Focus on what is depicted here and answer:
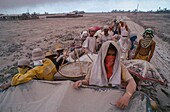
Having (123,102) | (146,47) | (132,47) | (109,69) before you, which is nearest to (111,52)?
(109,69)

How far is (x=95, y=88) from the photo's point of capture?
279 centimetres

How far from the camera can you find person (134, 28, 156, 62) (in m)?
5.10

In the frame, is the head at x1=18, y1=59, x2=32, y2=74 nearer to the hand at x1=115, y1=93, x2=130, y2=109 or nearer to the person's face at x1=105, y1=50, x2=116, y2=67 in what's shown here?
the person's face at x1=105, y1=50, x2=116, y2=67

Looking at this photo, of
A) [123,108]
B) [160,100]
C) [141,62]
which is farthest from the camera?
[160,100]

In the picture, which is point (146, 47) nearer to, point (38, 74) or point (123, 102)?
point (123, 102)

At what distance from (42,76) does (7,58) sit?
7.27 m

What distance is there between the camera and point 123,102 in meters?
2.41

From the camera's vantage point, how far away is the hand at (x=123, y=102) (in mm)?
2398

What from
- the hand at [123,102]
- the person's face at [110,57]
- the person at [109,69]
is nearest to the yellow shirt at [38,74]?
the person at [109,69]

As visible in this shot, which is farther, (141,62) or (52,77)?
(141,62)

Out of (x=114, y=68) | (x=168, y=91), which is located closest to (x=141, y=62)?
(x=168, y=91)

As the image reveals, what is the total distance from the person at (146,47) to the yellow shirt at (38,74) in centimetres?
278

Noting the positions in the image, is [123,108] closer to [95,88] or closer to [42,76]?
[95,88]

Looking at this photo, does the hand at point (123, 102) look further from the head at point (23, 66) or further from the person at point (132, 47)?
the person at point (132, 47)
